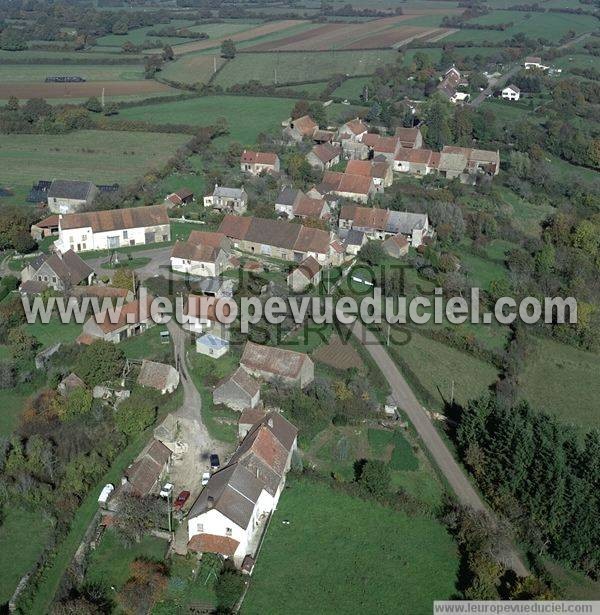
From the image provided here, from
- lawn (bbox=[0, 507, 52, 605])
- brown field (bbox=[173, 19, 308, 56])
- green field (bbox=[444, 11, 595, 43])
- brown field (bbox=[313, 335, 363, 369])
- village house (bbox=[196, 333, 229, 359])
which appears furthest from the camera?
green field (bbox=[444, 11, 595, 43])

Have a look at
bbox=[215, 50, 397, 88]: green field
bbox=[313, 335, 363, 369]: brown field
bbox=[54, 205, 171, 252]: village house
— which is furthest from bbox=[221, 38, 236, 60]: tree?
bbox=[313, 335, 363, 369]: brown field

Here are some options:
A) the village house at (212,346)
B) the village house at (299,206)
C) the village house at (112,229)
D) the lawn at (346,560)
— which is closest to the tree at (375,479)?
the lawn at (346,560)

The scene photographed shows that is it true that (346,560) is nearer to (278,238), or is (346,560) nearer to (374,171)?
(278,238)

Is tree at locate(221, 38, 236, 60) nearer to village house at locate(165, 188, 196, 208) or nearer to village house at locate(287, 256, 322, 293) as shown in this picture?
village house at locate(165, 188, 196, 208)

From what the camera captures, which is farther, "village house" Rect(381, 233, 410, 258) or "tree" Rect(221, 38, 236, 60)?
"tree" Rect(221, 38, 236, 60)

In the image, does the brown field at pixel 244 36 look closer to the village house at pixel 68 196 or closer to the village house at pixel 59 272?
the village house at pixel 68 196

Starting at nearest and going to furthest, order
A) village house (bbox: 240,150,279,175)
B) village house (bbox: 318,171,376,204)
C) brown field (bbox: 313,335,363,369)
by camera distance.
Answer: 1. brown field (bbox: 313,335,363,369)
2. village house (bbox: 318,171,376,204)
3. village house (bbox: 240,150,279,175)
